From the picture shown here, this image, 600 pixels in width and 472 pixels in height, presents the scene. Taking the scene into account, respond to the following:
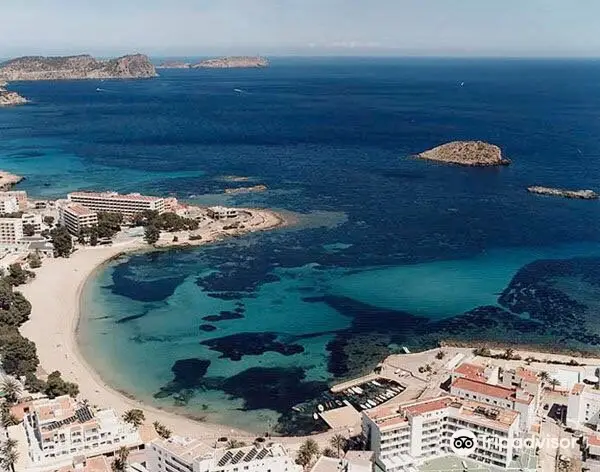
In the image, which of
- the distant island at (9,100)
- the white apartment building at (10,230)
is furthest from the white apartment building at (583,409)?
the distant island at (9,100)

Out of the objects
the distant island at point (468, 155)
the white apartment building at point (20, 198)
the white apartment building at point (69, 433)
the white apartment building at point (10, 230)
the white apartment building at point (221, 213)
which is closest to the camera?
the white apartment building at point (69, 433)

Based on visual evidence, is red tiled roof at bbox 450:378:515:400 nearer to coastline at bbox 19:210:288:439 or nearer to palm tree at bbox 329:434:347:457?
palm tree at bbox 329:434:347:457

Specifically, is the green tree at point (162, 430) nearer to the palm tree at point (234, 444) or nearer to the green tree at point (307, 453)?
the palm tree at point (234, 444)

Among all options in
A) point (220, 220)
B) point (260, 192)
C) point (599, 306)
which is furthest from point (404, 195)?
point (599, 306)

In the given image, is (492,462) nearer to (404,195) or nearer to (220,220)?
(220,220)

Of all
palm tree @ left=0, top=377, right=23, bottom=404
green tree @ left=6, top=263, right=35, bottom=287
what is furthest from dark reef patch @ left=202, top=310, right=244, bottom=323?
green tree @ left=6, top=263, right=35, bottom=287

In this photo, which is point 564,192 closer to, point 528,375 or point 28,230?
point 528,375
